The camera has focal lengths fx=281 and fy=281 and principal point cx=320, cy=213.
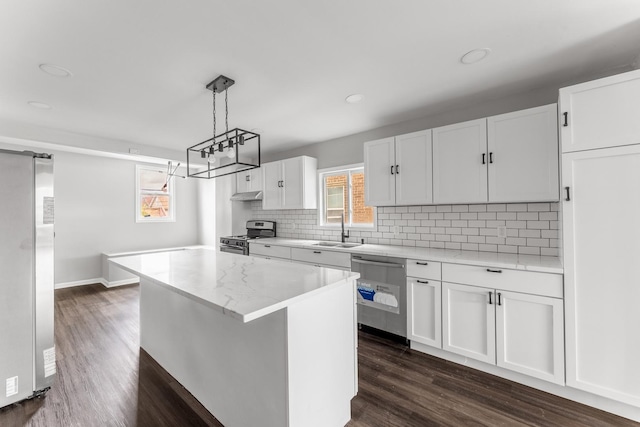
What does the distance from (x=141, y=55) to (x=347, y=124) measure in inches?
89.2

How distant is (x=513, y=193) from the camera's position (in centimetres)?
244

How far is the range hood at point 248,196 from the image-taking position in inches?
193

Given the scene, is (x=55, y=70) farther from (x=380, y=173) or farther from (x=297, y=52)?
(x=380, y=173)

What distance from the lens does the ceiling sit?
5.25 ft

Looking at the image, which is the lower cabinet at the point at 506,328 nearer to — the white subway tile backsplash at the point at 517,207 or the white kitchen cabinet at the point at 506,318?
the white kitchen cabinet at the point at 506,318

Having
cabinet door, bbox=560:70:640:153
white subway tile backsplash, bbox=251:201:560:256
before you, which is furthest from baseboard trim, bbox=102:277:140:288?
cabinet door, bbox=560:70:640:153

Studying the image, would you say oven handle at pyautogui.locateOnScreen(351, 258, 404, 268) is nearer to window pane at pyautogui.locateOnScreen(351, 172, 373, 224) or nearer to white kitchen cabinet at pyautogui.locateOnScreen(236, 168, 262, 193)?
window pane at pyautogui.locateOnScreen(351, 172, 373, 224)

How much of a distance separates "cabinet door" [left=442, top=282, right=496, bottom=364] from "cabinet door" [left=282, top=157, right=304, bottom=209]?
247 centimetres

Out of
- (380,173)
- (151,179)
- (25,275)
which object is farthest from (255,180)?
(25,275)

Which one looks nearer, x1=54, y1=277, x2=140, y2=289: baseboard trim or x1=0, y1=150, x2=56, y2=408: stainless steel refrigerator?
x1=0, y1=150, x2=56, y2=408: stainless steel refrigerator

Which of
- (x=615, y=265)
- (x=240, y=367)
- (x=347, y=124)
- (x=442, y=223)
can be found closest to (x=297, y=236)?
(x=347, y=124)

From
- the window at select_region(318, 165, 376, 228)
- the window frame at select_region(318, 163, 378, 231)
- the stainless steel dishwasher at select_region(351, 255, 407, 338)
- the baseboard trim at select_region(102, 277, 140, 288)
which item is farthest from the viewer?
the baseboard trim at select_region(102, 277, 140, 288)

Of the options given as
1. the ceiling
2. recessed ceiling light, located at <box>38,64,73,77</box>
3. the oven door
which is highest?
the ceiling

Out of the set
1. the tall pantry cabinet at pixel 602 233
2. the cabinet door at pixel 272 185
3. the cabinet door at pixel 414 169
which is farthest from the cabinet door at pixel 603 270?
the cabinet door at pixel 272 185
